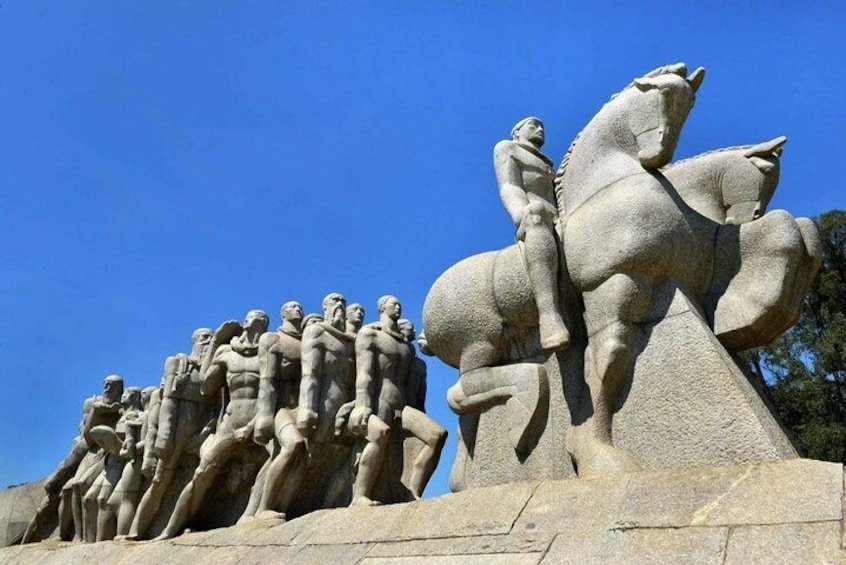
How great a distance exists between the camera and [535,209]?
5.97m

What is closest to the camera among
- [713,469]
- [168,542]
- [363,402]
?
[713,469]

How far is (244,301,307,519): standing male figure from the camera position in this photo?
7.80 meters

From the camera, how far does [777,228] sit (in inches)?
217

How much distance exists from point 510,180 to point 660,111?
1.28 meters

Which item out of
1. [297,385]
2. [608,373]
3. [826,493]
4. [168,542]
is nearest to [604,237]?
[608,373]

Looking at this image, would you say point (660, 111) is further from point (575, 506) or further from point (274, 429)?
point (274, 429)

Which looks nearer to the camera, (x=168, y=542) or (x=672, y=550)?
(x=672, y=550)

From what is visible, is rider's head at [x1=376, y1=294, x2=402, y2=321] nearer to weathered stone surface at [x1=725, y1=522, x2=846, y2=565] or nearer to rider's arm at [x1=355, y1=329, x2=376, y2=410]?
rider's arm at [x1=355, y1=329, x2=376, y2=410]

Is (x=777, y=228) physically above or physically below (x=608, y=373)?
above

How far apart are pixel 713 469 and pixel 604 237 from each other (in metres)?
1.75

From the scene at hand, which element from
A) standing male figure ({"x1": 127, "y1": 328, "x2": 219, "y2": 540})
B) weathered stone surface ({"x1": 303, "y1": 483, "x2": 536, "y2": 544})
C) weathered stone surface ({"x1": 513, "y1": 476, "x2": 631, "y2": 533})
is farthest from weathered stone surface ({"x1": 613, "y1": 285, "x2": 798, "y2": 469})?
standing male figure ({"x1": 127, "y1": 328, "x2": 219, "y2": 540})

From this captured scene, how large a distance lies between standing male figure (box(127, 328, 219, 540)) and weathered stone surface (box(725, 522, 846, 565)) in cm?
720

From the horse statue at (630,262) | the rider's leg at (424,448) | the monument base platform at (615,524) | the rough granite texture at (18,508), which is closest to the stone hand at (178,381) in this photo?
the rider's leg at (424,448)

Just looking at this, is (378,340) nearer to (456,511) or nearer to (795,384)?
(456,511)
